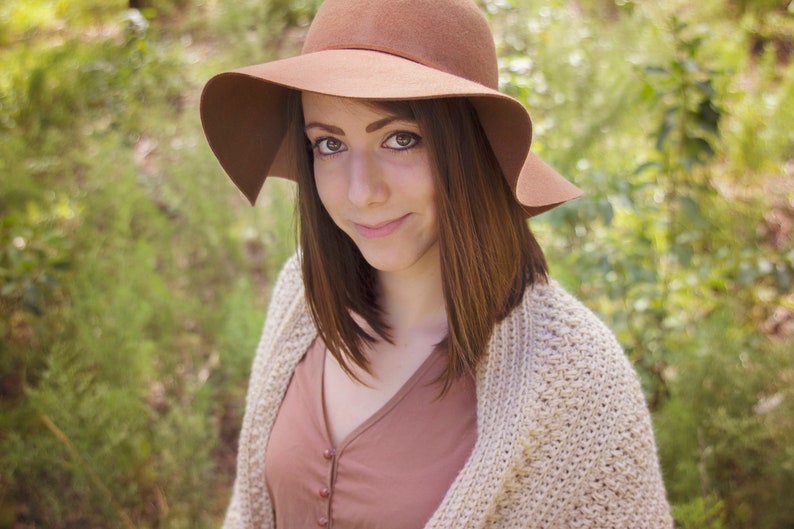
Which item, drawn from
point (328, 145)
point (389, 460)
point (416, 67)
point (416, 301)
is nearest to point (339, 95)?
point (416, 67)

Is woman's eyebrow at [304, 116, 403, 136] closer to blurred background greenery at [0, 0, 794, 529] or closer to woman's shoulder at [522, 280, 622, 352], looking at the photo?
woman's shoulder at [522, 280, 622, 352]

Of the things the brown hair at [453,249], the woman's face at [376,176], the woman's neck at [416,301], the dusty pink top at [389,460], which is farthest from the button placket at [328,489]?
the woman's face at [376,176]

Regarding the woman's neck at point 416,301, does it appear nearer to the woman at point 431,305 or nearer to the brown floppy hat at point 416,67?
the woman at point 431,305

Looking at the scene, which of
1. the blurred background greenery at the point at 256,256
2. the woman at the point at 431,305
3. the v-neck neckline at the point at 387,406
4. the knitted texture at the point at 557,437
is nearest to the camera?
the woman at the point at 431,305

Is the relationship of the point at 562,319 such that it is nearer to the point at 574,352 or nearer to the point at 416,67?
the point at 574,352

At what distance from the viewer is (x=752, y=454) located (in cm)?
203

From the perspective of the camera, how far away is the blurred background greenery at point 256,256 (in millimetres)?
2131

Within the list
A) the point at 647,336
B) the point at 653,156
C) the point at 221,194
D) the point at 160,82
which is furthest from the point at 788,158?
the point at 160,82

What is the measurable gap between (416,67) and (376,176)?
22 centimetres

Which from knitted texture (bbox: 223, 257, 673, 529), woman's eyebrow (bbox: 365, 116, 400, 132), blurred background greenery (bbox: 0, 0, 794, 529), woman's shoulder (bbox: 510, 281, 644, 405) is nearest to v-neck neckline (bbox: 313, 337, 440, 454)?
knitted texture (bbox: 223, 257, 673, 529)

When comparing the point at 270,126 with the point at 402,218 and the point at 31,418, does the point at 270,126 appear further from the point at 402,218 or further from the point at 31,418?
the point at 31,418

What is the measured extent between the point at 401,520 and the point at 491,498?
0.18 m

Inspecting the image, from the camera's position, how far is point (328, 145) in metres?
1.25

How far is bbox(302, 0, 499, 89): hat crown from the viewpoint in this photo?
1056 millimetres
